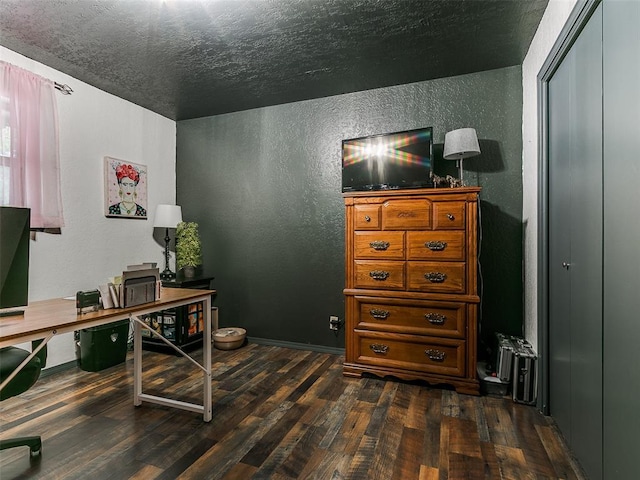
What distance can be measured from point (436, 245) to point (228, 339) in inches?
87.9

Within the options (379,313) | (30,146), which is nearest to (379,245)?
(379,313)

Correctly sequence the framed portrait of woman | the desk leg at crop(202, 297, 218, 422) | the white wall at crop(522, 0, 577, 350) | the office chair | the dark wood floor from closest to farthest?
the office chair < the dark wood floor < the desk leg at crop(202, 297, 218, 422) < the white wall at crop(522, 0, 577, 350) < the framed portrait of woman

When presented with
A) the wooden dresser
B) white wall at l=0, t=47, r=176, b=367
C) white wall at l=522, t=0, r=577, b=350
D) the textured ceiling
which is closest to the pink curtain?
white wall at l=0, t=47, r=176, b=367

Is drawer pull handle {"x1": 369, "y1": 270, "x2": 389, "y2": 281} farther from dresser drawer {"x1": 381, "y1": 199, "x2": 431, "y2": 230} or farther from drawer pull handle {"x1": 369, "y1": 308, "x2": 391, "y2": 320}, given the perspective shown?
dresser drawer {"x1": 381, "y1": 199, "x2": 431, "y2": 230}

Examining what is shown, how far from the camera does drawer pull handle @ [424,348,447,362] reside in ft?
8.31

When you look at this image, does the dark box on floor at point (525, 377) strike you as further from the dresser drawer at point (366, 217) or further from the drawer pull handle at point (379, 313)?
the dresser drawer at point (366, 217)

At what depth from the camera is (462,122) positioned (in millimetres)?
2973

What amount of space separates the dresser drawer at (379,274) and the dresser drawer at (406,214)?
0.99 feet

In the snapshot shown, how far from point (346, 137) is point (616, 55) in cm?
226

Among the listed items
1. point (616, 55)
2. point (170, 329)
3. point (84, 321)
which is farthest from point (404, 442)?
point (170, 329)

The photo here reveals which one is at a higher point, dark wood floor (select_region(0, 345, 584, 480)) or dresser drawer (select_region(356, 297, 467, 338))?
dresser drawer (select_region(356, 297, 467, 338))

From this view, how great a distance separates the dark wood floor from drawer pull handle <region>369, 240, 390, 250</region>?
3.55 ft

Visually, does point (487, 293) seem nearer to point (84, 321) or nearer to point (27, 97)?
point (84, 321)

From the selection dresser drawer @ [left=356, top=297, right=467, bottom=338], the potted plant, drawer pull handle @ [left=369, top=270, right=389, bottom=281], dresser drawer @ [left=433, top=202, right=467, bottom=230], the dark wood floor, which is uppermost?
dresser drawer @ [left=433, top=202, right=467, bottom=230]
